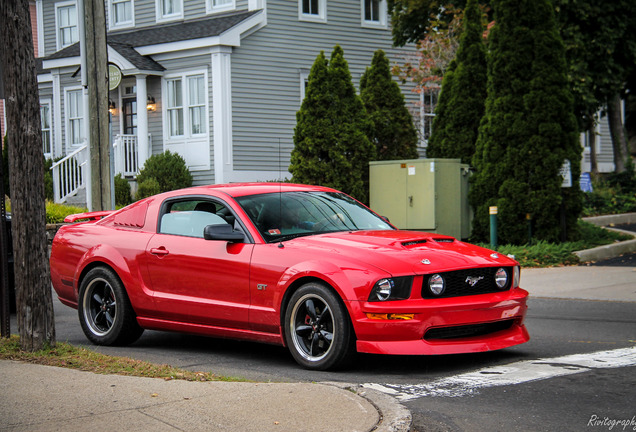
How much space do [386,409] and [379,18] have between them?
82.5 ft

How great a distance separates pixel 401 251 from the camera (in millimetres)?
6906

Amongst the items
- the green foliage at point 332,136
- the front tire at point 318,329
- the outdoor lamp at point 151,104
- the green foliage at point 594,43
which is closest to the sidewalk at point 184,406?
the front tire at point 318,329

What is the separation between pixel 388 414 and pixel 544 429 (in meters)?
0.93

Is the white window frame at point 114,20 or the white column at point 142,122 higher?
the white window frame at point 114,20

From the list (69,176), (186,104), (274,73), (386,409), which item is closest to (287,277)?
(386,409)

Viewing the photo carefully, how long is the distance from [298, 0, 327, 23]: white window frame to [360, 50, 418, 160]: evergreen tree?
22.4 feet

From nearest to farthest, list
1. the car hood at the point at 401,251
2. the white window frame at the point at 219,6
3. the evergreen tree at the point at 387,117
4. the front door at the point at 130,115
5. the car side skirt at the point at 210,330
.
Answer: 1. the car hood at the point at 401,251
2. the car side skirt at the point at 210,330
3. the evergreen tree at the point at 387,117
4. the white window frame at the point at 219,6
5. the front door at the point at 130,115

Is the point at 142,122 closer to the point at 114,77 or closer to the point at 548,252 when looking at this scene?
the point at 114,77

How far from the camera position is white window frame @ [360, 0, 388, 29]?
93.9 feet

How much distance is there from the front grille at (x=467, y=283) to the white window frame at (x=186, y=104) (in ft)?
62.7

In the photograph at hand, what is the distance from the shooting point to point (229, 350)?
8.24 meters

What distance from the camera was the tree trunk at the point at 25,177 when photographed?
7.36 m

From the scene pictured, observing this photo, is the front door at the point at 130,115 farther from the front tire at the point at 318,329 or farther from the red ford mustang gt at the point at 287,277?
the front tire at the point at 318,329

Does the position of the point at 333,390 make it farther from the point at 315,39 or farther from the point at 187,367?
the point at 315,39
